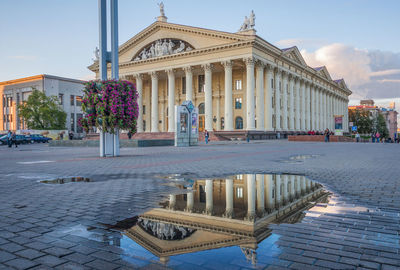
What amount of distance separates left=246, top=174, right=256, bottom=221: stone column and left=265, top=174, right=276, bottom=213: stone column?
0.23 meters

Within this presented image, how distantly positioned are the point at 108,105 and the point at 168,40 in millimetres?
41924

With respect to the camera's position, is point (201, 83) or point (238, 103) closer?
point (238, 103)

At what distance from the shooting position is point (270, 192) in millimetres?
6215

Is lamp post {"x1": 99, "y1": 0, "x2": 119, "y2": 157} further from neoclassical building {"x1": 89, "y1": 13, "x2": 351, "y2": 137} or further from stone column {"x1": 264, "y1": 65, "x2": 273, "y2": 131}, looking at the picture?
stone column {"x1": 264, "y1": 65, "x2": 273, "y2": 131}

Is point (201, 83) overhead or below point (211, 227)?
overhead

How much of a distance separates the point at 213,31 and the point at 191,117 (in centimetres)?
2222

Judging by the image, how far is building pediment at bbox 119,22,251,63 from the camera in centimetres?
4866

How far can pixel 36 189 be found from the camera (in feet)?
22.6

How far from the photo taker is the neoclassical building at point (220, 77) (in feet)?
156

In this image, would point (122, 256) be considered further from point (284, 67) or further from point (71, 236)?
point (284, 67)

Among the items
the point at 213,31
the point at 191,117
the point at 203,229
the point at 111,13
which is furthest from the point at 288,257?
the point at 213,31

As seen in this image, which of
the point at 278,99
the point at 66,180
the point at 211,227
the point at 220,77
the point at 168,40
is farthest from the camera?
the point at 220,77

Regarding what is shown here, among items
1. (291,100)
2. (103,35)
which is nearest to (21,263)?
(103,35)

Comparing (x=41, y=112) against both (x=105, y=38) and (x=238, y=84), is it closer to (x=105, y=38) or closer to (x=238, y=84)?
(x=238, y=84)
